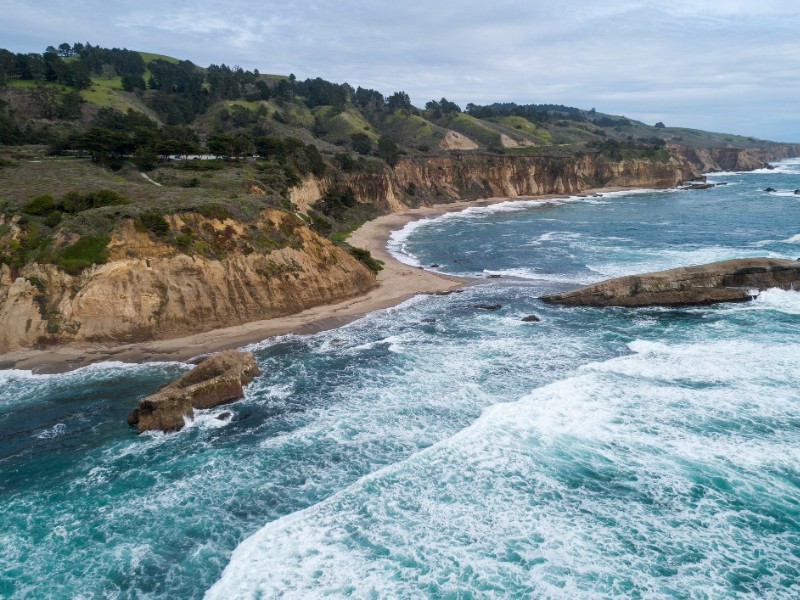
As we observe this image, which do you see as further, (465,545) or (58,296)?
(58,296)

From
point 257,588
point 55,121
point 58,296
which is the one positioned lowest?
point 257,588

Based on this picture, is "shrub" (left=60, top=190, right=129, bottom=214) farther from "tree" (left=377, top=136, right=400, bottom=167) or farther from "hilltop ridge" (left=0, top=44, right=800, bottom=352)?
"tree" (left=377, top=136, right=400, bottom=167)

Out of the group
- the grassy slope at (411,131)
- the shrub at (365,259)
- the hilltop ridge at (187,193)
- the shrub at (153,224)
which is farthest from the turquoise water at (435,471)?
the grassy slope at (411,131)

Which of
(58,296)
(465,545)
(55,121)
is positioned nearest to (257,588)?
(465,545)

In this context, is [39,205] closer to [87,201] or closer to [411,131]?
[87,201]

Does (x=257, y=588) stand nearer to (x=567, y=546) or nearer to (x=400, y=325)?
(x=567, y=546)

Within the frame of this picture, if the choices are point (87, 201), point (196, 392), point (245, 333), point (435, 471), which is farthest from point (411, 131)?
point (435, 471)
